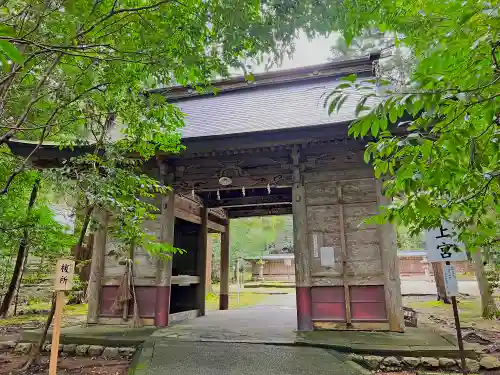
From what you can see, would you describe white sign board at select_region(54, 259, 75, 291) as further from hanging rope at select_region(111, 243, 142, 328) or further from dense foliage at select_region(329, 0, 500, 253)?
dense foliage at select_region(329, 0, 500, 253)

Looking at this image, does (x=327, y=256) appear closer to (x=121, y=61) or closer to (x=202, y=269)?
(x=202, y=269)

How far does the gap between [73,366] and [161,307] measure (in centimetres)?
195

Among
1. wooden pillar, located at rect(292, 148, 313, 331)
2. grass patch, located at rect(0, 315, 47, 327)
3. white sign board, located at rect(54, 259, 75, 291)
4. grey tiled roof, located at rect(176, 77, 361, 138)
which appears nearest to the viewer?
white sign board, located at rect(54, 259, 75, 291)

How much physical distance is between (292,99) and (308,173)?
2.91m

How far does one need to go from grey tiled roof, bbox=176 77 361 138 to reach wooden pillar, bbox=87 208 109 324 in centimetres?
291

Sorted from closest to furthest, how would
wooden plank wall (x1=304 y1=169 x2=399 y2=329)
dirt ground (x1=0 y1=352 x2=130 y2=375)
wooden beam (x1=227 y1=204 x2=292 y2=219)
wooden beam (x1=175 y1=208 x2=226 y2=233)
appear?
dirt ground (x1=0 y1=352 x2=130 y2=375) → wooden plank wall (x1=304 y1=169 x2=399 y2=329) → wooden beam (x1=175 y1=208 x2=226 y2=233) → wooden beam (x1=227 y1=204 x2=292 y2=219)

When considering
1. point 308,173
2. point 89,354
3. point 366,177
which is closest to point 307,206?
point 308,173

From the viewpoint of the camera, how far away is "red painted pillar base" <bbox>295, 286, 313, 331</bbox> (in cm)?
620

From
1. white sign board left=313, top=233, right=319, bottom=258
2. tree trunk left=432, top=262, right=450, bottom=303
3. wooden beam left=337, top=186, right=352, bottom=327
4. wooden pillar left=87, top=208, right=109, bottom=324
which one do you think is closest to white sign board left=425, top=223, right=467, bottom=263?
wooden beam left=337, top=186, right=352, bottom=327

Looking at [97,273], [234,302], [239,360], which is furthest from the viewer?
[234,302]

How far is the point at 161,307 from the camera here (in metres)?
6.82

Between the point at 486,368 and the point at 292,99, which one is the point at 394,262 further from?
the point at 292,99

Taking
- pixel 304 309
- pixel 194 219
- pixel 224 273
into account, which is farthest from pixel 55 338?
pixel 224 273

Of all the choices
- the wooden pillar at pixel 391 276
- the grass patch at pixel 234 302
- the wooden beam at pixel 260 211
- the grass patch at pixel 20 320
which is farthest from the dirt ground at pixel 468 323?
the grass patch at pixel 20 320
